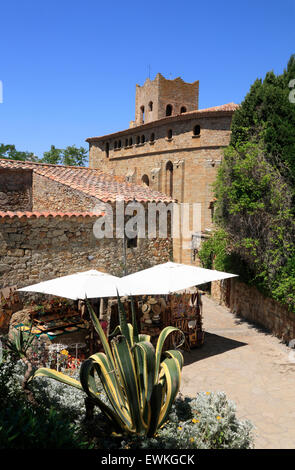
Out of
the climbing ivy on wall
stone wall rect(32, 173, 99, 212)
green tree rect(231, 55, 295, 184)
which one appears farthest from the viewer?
stone wall rect(32, 173, 99, 212)

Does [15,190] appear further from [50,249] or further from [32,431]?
[32,431]

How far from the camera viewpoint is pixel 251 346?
9867 mm

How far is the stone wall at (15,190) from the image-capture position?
16.3 m

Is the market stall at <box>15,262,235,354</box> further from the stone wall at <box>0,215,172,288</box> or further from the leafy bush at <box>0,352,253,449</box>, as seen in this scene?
the leafy bush at <box>0,352,253,449</box>

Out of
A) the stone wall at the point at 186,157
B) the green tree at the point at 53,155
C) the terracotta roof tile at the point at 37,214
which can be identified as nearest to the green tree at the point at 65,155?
the green tree at the point at 53,155

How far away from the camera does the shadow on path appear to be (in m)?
8.93

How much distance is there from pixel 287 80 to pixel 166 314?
8.67 metres

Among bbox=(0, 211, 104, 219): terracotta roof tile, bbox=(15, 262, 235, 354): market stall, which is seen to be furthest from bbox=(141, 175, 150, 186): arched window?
bbox=(15, 262, 235, 354): market stall

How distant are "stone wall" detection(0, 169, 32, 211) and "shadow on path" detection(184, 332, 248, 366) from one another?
10.7m

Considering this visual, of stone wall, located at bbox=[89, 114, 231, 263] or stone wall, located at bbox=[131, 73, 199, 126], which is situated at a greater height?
stone wall, located at bbox=[131, 73, 199, 126]

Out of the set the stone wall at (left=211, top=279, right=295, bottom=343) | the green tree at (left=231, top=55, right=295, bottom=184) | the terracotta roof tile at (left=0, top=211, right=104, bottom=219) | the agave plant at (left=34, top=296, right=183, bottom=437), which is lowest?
the stone wall at (left=211, top=279, right=295, bottom=343)

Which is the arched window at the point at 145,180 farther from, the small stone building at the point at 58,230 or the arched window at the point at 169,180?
the small stone building at the point at 58,230

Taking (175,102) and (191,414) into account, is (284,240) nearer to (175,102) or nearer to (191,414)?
(191,414)

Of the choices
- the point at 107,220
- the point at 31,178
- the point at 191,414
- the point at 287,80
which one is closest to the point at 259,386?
the point at 191,414
